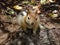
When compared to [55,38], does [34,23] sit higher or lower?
higher

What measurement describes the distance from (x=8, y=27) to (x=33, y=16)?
1.01 meters

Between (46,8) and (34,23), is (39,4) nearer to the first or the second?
(46,8)

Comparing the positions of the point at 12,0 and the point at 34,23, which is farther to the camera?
the point at 12,0

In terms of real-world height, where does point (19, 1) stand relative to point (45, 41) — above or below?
above

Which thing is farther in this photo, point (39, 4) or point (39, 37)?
point (39, 4)

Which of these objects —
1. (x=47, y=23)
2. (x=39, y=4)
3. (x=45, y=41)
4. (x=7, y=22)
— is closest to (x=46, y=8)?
(x=39, y=4)

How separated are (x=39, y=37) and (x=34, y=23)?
50 cm

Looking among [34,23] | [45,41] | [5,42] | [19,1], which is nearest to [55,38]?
[45,41]

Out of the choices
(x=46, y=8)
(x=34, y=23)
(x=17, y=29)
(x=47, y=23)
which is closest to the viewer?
(x=34, y=23)

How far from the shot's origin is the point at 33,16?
136 inches

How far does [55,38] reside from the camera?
385 centimetres

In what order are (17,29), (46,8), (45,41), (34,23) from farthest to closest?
(46,8) → (17,29) → (45,41) → (34,23)

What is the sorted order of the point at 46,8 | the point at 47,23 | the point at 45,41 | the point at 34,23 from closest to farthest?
1. the point at 34,23
2. the point at 45,41
3. the point at 47,23
4. the point at 46,8

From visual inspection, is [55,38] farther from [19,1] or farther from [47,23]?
[19,1]
